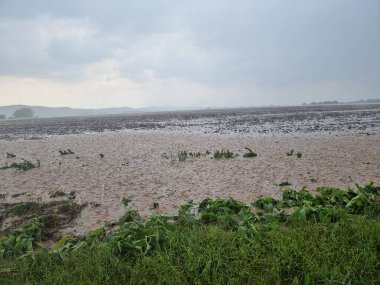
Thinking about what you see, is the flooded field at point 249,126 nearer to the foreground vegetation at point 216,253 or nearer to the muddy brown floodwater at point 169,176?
the muddy brown floodwater at point 169,176

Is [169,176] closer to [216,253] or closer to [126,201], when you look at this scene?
[126,201]


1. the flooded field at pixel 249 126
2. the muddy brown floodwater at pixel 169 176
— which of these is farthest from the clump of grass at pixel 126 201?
the flooded field at pixel 249 126

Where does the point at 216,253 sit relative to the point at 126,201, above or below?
above

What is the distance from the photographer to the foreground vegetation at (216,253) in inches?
145

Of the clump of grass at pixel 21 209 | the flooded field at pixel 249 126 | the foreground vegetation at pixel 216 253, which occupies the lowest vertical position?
the clump of grass at pixel 21 209

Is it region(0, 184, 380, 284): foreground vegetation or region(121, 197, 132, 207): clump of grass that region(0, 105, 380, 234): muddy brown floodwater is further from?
region(0, 184, 380, 284): foreground vegetation

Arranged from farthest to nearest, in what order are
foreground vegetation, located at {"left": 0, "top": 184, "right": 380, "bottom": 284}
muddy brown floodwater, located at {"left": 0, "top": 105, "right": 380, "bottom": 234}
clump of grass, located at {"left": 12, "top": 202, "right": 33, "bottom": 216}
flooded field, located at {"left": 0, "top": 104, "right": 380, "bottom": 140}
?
1. flooded field, located at {"left": 0, "top": 104, "right": 380, "bottom": 140}
2. muddy brown floodwater, located at {"left": 0, "top": 105, "right": 380, "bottom": 234}
3. clump of grass, located at {"left": 12, "top": 202, "right": 33, "bottom": 216}
4. foreground vegetation, located at {"left": 0, "top": 184, "right": 380, "bottom": 284}

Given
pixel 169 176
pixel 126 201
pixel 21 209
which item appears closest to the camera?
pixel 21 209

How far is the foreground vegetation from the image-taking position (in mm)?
3684

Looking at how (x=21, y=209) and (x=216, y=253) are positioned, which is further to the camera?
(x=21, y=209)

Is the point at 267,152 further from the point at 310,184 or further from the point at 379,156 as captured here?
the point at 310,184

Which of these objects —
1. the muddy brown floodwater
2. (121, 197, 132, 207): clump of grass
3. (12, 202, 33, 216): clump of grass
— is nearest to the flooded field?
the muddy brown floodwater

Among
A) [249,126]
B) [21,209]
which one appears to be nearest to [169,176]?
[21,209]

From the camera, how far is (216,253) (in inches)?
158
